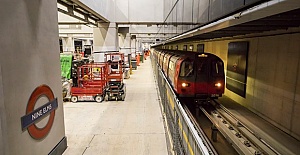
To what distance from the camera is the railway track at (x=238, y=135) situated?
11.3 feet

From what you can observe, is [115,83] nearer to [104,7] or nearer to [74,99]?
[74,99]

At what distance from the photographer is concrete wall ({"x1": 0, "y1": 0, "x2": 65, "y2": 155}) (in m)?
2.29

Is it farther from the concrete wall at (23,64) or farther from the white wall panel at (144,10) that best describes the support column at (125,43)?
the concrete wall at (23,64)

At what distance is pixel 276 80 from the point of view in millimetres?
4730

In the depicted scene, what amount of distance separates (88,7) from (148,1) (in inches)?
226

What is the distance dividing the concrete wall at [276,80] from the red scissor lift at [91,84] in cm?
→ 582

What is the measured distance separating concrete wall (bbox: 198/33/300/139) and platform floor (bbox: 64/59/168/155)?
255 cm

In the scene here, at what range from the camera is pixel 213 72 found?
5.90 m

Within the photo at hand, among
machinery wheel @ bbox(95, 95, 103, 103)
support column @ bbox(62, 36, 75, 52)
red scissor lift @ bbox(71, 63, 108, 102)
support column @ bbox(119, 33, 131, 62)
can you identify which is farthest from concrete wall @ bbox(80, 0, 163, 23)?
support column @ bbox(62, 36, 75, 52)

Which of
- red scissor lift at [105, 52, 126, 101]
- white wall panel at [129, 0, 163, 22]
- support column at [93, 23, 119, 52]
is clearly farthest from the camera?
white wall panel at [129, 0, 163, 22]

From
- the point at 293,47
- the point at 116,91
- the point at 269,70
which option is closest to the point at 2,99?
the point at 293,47

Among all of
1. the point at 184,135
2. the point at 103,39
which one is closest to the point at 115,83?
the point at 103,39

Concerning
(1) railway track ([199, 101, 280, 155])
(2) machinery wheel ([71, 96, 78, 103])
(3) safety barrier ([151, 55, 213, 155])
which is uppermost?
(3) safety barrier ([151, 55, 213, 155])

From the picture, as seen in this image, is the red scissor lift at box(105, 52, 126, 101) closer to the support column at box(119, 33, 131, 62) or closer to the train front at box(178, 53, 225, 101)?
the train front at box(178, 53, 225, 101)
